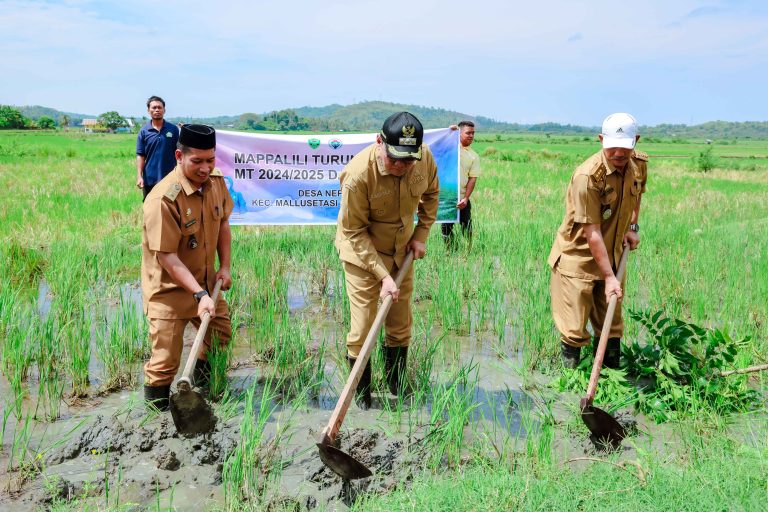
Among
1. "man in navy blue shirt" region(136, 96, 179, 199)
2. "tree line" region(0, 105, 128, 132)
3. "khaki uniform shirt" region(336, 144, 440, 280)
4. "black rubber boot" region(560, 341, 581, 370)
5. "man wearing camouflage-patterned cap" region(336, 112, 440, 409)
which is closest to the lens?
"man wearing camouflage-patterned cap" region(336, 112, 440, 409)

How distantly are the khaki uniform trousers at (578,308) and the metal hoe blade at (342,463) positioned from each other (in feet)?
6.34

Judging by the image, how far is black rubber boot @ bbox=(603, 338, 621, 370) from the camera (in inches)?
172

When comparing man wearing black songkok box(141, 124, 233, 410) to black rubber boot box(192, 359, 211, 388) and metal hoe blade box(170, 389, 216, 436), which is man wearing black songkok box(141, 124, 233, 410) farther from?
metal hoe blade box(170, 389, 216, 436)

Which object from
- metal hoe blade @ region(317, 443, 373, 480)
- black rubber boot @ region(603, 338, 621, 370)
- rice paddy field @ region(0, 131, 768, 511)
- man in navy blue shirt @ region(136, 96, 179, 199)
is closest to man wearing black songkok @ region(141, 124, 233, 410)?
rice paddy field @ region(0, 131, 768, 511)

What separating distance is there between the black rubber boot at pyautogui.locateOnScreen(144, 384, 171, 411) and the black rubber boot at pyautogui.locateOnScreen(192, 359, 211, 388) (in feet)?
1.04

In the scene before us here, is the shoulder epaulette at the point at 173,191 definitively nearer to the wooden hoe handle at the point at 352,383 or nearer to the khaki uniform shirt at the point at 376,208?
the khaki uniform shirt at the point at 376,208

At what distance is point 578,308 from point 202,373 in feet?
8.18

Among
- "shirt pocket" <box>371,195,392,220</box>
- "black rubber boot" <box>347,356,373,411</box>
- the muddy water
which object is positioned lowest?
the muddy water

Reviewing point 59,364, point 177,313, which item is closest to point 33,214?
point 59,364

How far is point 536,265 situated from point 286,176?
3304mm

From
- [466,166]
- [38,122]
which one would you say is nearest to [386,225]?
[466,166]

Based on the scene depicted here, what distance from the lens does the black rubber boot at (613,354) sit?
14.3 ft

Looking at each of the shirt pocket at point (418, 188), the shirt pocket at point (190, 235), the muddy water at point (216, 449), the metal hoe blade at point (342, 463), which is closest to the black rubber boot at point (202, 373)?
the muddy water at point (216, 449)

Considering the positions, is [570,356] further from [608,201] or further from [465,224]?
[465,224]
